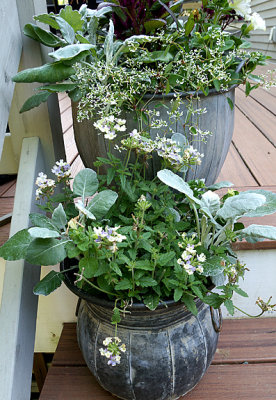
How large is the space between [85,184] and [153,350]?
400mm

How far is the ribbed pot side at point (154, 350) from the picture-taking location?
806 mm

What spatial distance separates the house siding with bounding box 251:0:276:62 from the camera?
4.73 m

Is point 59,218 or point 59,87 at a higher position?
point 59,87

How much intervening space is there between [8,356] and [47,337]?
20.7 inches

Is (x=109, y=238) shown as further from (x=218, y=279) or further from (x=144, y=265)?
(x=218, y=279)

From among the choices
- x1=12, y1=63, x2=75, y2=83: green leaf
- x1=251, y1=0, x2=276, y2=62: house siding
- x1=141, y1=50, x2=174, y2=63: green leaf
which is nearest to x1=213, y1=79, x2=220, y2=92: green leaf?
x1=141, y1=50, x2=174, y2=63: green leaf

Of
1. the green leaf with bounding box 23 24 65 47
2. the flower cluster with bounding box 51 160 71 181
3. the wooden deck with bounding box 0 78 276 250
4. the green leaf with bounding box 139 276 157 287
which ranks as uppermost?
the green leaf with bounding box 23 24 65 47

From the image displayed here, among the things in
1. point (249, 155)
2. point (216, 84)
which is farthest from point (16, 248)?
point (249, 155)

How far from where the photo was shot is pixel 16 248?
75 cm

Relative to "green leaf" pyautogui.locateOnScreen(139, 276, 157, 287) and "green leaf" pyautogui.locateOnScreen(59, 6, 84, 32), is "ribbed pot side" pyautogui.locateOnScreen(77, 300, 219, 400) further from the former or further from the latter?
"green leaf" pyautogui.locateOnScreen(59, 6, 84, 32)

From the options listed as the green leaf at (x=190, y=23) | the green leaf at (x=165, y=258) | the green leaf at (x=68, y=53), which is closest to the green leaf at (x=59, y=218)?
the green leaf at (x=165, y=258)

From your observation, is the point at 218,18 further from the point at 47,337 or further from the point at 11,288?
the point at 47,337

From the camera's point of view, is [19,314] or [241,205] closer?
[241,205]

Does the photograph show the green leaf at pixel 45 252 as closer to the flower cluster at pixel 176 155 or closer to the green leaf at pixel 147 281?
the green leaf at pixel 147 281
